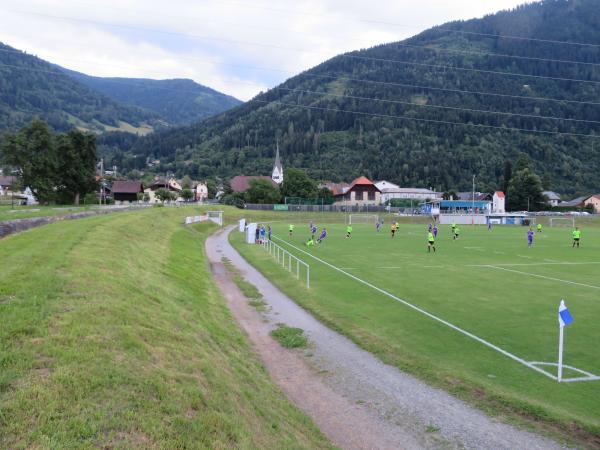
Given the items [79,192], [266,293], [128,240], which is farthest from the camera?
[79,192]

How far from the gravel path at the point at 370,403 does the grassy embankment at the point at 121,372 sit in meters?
0.62

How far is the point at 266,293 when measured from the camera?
72.7 ft

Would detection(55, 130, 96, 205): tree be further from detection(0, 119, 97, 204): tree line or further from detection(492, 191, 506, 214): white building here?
detection(492, 191, 506, 214): white building

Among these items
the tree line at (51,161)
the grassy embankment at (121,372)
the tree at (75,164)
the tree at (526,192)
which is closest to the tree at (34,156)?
the tree line at (51,161)

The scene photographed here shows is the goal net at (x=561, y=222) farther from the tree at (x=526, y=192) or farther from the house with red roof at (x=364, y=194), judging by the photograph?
the house with red roof at (x=364, y=194)

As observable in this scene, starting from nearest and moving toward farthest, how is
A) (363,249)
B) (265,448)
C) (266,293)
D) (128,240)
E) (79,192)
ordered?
1. (265,448)
2. (266,293)
3. (128,240)
4. (363,249)
5. (79,192)

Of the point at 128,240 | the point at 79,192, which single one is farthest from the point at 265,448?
the point at 79,192

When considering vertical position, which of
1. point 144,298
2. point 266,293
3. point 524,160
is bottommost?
point 266,293

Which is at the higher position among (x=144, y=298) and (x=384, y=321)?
(x=144, y=298)

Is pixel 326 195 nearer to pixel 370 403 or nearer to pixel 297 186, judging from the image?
pixel 297 186

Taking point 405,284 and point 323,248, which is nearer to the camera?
point 405,284

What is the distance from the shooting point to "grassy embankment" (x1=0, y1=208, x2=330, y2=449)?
19.5 feet

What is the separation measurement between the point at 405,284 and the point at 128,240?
15.8 meters

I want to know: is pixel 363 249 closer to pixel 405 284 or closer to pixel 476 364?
pixel 405 284
